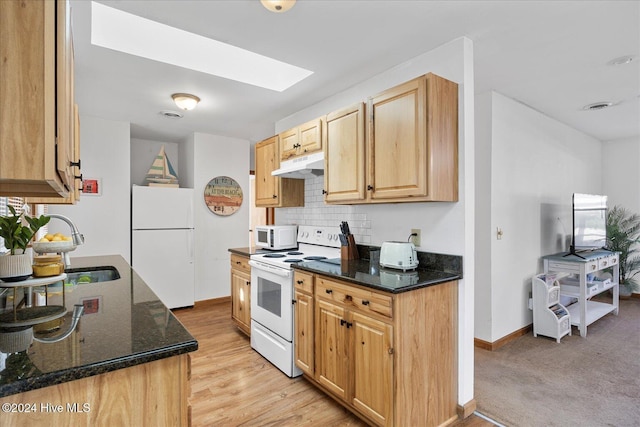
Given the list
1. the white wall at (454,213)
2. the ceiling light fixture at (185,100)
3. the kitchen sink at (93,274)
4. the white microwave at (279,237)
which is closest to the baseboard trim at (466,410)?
the white wall at (454,213)

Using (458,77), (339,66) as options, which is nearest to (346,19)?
(339,66)

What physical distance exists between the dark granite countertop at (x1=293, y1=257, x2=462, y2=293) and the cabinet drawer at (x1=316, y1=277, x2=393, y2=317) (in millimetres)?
54

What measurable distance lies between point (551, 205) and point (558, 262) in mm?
716

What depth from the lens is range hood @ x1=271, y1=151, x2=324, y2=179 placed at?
292cm

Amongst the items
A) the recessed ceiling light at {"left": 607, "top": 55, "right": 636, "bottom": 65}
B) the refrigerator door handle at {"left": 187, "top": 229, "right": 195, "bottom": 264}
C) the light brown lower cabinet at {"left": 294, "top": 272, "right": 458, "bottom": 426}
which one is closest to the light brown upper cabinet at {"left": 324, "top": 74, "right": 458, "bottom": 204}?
the light brown lower cabinet at {"left": 294, "top": 272, "right": 458, "bottom": 426}

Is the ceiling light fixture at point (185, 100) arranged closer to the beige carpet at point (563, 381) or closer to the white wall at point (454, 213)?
the white wall at point (454, 213)

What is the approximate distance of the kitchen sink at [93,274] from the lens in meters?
2.37

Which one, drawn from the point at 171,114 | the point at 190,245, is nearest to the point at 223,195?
the point at 190,245

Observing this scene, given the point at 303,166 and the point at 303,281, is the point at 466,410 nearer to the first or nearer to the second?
the point at 303,281

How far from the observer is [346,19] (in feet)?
6.46

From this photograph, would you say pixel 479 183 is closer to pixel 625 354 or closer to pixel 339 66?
pixel 339 66

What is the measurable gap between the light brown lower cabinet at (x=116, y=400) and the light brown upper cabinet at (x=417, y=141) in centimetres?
160

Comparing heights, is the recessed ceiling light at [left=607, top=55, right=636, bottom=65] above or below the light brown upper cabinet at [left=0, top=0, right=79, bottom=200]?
above

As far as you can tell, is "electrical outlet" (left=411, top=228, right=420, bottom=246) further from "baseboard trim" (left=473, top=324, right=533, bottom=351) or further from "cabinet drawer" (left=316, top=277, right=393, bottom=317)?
"baseboard trim" (left=473, top=324, right=533, bottom=351)
